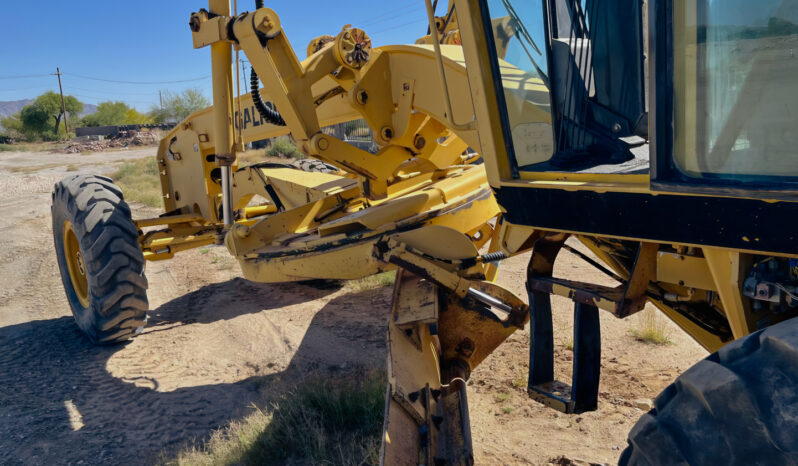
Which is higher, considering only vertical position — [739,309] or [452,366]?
[739,309]

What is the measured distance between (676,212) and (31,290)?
8.42 m

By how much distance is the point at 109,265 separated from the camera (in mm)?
5672

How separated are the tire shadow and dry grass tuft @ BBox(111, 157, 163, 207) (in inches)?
267

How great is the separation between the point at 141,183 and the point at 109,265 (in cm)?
1543

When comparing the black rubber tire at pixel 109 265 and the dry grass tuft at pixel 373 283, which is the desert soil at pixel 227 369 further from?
the black rubber tire at pixel 109 265

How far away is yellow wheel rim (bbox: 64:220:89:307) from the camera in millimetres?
6664

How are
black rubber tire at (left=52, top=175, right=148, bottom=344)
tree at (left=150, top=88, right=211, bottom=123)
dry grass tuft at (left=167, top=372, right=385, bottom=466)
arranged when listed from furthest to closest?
tree at (left=150, top=88, right=211, bottom=123)
black rubber tire at (left=52, top=175, right=148, bottom=344)
dry grass tuft at (left=167, top=372, right=385, bottom=466)

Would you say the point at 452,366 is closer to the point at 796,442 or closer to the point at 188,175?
the point at 796,442

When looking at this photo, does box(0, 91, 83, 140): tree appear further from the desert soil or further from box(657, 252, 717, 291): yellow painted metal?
box(657, 252, 717, 291): yellow painted metal

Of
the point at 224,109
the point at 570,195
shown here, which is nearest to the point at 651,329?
the point at 570,195

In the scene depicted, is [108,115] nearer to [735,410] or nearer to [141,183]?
[141,183]

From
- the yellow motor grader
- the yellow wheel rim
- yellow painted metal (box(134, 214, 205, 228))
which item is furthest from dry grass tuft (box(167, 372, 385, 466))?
the yellow wheel rim

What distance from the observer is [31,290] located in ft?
26.0

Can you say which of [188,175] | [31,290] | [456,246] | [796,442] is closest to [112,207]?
[188,175]
